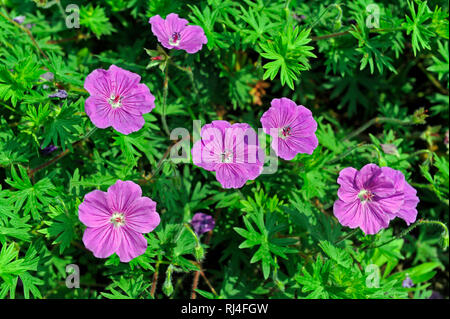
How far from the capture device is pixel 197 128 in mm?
3627

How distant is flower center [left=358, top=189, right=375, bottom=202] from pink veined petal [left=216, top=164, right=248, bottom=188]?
0.75 m

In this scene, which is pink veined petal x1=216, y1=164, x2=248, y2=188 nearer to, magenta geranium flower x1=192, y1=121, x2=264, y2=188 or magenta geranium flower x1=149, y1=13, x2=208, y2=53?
magenta geranium flower x1=192, y1=121, x2=264, y2=188

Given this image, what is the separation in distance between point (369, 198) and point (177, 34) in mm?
1575

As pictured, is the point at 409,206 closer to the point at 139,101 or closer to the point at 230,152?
the point at 230,152

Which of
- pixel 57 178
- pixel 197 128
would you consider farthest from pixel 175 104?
pixel 57 178

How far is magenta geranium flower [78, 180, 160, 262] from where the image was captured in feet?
8.18

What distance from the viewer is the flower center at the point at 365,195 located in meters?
2.72

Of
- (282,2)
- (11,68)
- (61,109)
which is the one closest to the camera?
(61,109)

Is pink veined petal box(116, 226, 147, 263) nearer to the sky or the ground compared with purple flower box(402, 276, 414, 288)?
nearer to the sky

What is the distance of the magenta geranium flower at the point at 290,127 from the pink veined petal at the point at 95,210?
1025 mm

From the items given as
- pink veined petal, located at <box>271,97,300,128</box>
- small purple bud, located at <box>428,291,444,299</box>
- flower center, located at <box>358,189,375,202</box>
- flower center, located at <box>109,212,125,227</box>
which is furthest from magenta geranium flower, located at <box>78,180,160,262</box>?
small purple bud, located at <box>428,291,444,299</box>

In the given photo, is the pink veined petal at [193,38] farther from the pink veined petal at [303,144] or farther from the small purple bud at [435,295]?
the small purple bud at [435,295]
